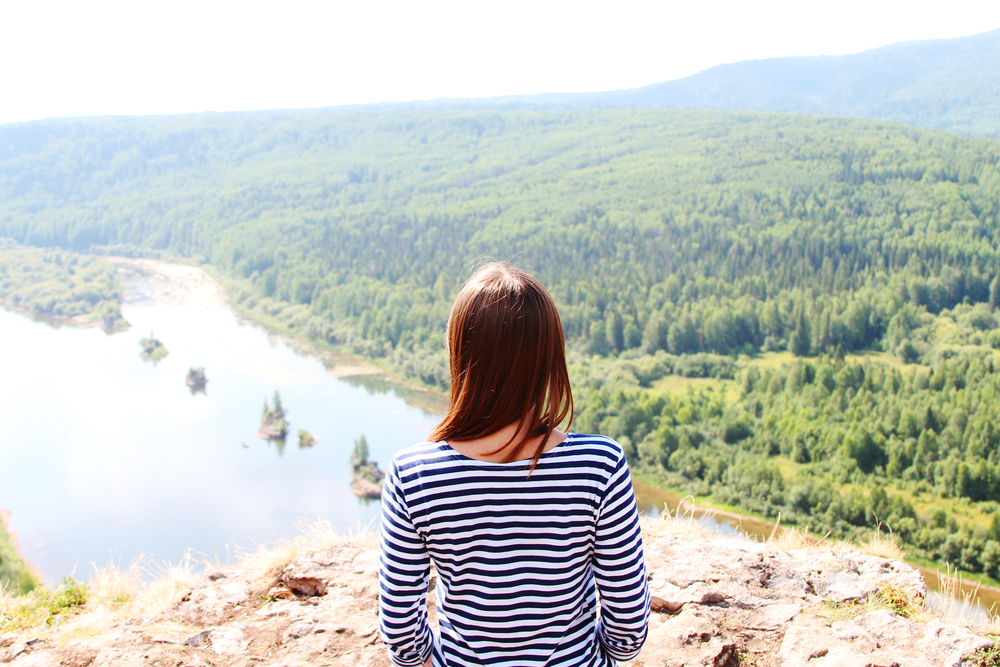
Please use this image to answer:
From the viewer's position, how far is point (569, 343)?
166 ft

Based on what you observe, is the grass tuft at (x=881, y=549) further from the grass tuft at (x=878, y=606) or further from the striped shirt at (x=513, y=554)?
the striped shirt at (x=513, y=554)

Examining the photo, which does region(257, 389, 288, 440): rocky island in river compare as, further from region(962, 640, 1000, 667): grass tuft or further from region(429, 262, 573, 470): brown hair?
region(429, 262, 573, 470): brown hair

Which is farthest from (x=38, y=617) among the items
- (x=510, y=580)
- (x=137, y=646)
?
(x=510, y=580)

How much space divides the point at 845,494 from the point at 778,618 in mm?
26711

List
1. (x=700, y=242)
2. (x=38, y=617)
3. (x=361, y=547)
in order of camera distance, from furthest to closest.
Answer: (x=700, y=242) → (x=361, y=547) → (x=38, y=617)

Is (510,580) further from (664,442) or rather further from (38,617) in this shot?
(664,442)

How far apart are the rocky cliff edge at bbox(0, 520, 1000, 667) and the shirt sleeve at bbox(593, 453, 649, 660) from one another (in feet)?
4.51

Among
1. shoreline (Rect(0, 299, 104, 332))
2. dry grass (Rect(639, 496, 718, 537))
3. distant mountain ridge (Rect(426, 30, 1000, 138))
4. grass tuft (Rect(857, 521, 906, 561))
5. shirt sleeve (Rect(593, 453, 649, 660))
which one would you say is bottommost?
shoreline (Rect(0, 299, 104, 332))

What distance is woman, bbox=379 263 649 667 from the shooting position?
4.40ft

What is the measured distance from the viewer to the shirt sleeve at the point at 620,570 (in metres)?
1.38

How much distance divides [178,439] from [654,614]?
37.5m

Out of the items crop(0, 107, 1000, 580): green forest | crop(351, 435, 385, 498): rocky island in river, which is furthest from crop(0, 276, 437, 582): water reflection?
crop(0, 107, 1000, 580): green forest

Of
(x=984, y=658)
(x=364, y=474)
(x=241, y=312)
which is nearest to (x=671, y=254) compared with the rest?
(x=241, y=312)

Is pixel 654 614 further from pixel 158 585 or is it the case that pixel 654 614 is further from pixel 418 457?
pixel 158 585
